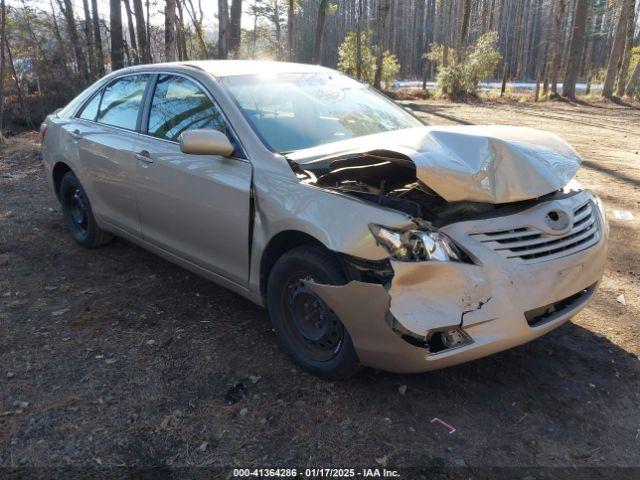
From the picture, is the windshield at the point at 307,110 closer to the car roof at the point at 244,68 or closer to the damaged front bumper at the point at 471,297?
the car roof at the point at 244,68

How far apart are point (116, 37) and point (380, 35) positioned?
1140 cm

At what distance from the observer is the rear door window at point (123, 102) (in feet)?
14.2

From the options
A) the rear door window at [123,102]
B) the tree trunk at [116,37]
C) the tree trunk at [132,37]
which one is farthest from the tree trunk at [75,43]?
the rear door window at [123,102]

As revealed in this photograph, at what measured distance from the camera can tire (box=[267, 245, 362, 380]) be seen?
2801mm

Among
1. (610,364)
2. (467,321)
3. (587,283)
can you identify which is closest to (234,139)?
(467,321)

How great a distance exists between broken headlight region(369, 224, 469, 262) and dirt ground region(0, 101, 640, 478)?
2.81 feet

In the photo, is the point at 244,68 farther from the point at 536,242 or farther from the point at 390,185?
the point at 536,242

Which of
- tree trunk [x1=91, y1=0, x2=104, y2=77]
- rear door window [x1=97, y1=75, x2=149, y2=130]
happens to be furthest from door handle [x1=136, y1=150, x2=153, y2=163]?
tree trunk [x1=91, y1=0, x2=104, y2=77]

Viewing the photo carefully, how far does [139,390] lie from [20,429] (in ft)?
2.00

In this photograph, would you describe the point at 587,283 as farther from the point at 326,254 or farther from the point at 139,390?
the point at 139,390

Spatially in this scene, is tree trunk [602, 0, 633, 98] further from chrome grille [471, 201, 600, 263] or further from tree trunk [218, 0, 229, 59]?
chrome grille [471, 201, 600, 263]

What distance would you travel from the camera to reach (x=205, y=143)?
320 centimetres

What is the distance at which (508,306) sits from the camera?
2.56 meters

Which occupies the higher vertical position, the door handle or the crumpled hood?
the crumpled hood
